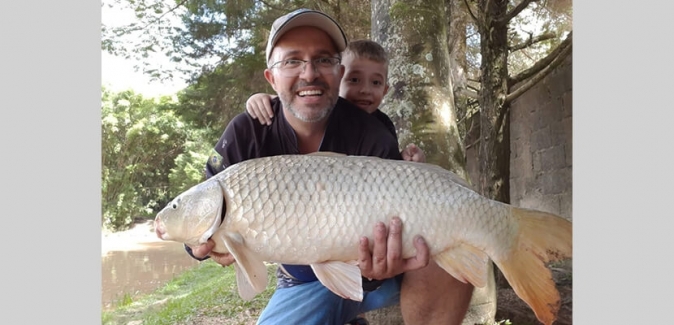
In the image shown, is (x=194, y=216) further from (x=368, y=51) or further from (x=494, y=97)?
(x=494, y=97)

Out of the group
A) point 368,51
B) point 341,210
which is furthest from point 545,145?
point 341,210

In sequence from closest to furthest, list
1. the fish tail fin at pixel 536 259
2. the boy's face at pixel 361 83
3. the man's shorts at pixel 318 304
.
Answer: the fish tail fin at pixel 536 259, the man's shorts at pixel 318 304, the boy's face at pixel 361 83

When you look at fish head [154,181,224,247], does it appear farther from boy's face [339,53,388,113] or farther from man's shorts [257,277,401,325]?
boy's face [339,53,388,113]

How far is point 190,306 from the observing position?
604cm

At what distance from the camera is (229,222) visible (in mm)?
1688

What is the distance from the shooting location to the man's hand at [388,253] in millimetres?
1697

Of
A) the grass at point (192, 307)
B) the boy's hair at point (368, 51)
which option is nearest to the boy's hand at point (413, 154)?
the boy's hair at point (368, 51)

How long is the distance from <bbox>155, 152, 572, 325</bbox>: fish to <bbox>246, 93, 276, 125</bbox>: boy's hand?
67 cm

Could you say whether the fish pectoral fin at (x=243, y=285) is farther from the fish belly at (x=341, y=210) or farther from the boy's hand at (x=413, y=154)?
the boy's hand at (x=413, y=154)

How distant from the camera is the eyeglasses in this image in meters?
2.23

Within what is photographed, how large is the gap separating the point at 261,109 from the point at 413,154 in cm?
84

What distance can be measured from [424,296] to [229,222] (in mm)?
990

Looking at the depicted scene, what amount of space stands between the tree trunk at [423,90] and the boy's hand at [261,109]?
2.97ft

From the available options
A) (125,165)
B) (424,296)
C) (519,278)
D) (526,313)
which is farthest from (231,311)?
(125,165)
